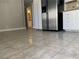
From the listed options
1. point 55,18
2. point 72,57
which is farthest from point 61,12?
point 72,57

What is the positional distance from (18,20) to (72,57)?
263 inches

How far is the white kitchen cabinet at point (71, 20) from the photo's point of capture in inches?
201

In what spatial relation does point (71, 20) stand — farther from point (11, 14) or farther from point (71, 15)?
point (11, 14)

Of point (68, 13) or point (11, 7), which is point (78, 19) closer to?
point (68, 13)

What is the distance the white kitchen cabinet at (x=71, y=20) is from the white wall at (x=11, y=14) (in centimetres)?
351

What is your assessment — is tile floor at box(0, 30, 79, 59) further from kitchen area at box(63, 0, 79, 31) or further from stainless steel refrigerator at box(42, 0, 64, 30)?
stainless steel refrigerator at box(42, 0, 64, 30)

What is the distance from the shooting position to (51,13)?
241 inches

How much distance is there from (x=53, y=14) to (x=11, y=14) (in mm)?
2950

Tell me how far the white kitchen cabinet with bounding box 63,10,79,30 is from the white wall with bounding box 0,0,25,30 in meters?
3.51

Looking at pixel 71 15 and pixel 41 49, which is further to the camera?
pixel 71 15

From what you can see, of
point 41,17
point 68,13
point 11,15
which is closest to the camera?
point 68,13

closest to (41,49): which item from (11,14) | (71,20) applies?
(71,20)

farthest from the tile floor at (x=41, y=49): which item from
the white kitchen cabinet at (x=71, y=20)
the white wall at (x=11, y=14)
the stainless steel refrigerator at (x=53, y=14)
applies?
the white wall at (x=11, y=14)

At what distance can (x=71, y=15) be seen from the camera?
5.30 metres
